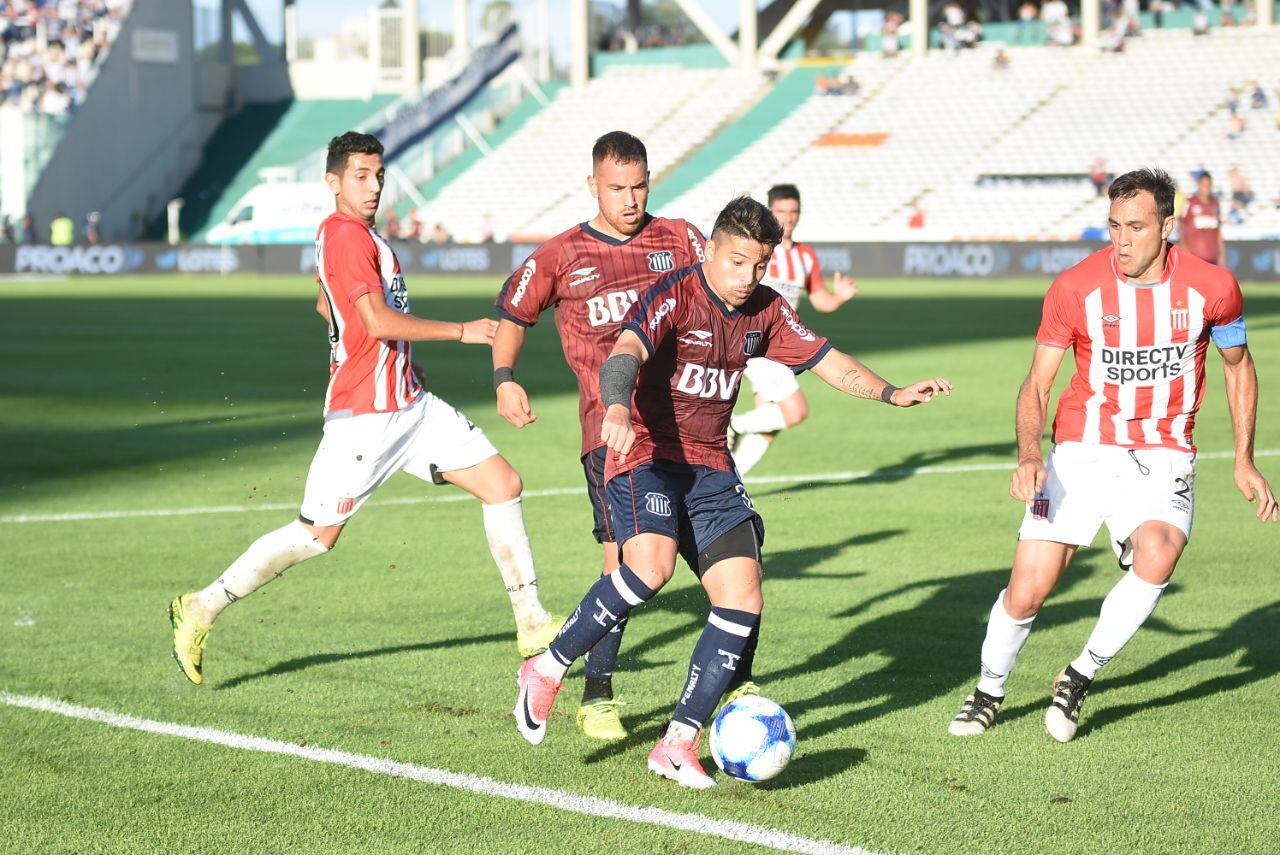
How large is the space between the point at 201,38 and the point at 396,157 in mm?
12243

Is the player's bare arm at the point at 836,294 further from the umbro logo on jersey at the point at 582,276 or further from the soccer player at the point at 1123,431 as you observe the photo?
the soccer player at the point at 1123,431

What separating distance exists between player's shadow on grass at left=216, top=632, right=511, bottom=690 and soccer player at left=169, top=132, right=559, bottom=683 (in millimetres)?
228

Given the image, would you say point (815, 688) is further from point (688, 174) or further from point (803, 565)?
point (688, 174)

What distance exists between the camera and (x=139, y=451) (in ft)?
46.0

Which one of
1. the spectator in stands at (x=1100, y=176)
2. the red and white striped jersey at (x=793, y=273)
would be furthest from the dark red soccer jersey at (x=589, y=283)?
the spectator in stands at (x=1100, y=176)

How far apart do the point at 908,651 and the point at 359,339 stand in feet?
9.15

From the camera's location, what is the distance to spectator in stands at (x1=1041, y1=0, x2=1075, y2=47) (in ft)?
171

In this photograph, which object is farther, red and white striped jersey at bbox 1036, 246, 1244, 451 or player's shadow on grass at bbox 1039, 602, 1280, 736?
player's shadow on grass at bbox 1039, 602, 1280, 736

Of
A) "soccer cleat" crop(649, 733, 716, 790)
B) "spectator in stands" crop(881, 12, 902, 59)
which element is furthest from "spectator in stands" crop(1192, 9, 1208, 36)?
"soccer cleat" crop(649, 733, 716, 790)

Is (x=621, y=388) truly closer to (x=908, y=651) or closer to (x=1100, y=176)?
(x=908, y=651)

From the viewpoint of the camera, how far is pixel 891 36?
55312 mm

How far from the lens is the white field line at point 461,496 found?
426 inches

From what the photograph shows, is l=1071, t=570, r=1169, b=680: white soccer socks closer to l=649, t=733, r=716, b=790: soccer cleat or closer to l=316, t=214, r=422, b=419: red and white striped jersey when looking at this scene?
l=649, t=733, r=716, b=790: soccer cleat

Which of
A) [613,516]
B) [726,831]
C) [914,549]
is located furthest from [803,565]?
[726,831]
